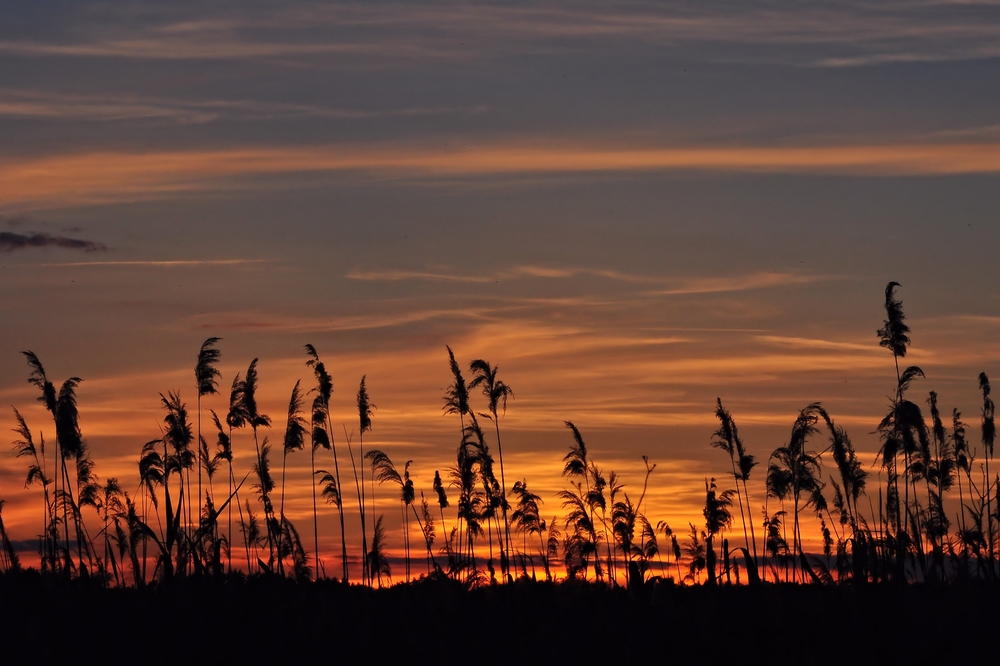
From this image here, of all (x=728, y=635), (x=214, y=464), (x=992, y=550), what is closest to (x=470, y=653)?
(x=728, y=635)

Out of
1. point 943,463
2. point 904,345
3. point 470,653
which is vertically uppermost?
point 904,345

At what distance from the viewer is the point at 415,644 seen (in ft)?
20.3

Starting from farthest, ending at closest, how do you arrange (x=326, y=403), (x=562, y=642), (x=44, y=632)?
(x=326, y=403)
(x=44, y=632)
(x=562, y=642)

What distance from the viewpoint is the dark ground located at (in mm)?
5195

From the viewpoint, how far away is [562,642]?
600cm

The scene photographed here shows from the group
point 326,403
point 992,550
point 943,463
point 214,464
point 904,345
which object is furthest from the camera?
point 326,403

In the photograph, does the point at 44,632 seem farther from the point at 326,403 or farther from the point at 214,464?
the point at 326,403

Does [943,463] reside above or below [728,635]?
above

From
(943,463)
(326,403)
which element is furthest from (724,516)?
(326,403)

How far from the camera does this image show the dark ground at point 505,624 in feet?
17.0

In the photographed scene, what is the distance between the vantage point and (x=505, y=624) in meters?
6.43

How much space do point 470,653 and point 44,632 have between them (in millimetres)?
2861

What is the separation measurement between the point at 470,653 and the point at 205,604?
1.91 m

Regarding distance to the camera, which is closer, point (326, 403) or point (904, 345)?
point (904, 345)
